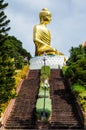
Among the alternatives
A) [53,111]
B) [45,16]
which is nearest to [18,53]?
[45,16]

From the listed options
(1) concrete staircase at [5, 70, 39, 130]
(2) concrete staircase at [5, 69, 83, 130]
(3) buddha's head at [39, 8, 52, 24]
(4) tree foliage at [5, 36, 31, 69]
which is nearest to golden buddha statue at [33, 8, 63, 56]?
(3) buddha's head at [39, 8, 52, 24]

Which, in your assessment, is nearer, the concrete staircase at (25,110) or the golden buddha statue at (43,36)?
the concrete staircase at (25,110)

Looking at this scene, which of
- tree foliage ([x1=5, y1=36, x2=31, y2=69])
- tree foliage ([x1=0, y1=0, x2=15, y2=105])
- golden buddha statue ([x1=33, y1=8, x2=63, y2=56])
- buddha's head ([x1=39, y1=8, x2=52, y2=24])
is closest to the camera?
tree foliage ([x1=0, y1=0, x2=15, y2=105])

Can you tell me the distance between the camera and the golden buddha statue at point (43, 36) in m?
43.9

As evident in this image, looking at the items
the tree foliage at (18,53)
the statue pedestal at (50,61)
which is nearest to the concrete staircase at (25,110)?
the statue pedestal at (50,61)

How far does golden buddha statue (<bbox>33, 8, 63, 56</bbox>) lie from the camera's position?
1727 inches

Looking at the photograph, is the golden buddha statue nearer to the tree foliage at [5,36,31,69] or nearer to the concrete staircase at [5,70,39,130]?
the tree foliage at [5,36,31,69]

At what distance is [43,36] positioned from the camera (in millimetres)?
45312

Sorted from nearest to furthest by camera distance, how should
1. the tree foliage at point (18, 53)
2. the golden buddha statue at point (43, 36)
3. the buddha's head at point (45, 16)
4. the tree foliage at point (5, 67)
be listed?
the tree foliage at point (5, 67)
the golden buddha statue at point (43, 36)
the buddha's head at point (45, 16)
the tree foliage at point (18, 53)

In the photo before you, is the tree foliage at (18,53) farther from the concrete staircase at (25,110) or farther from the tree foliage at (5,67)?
the tree foliage at (5,67)

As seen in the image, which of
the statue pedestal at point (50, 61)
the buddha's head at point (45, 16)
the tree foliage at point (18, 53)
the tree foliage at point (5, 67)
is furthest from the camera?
the tree foliage at point (18, 53)

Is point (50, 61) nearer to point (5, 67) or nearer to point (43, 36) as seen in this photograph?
point (43, 36)

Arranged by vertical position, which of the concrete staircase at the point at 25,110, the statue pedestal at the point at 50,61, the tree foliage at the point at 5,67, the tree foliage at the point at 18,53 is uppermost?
the tree foliage at the point at 5,67

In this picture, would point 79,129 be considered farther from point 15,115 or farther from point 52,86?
point 52,86
